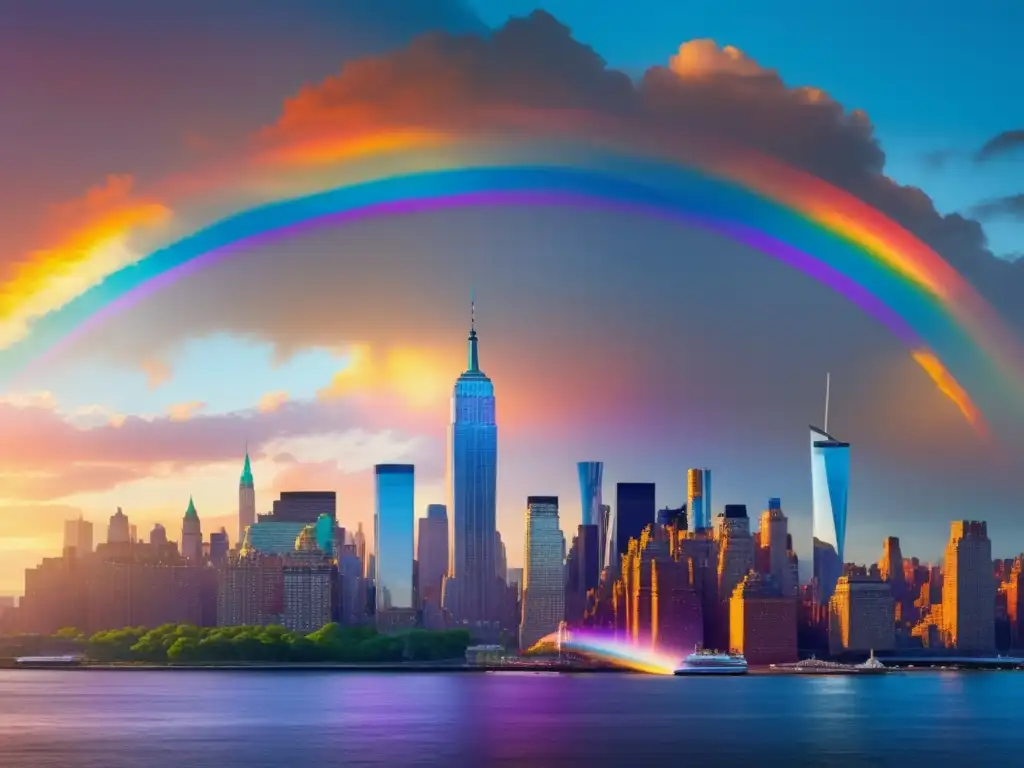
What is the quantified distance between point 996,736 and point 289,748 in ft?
190

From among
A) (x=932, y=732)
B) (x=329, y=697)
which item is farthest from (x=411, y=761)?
(x=329, y=697)

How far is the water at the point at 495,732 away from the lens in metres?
120

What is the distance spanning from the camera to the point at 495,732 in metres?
142

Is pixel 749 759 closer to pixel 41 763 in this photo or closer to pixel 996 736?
pixel 996 736

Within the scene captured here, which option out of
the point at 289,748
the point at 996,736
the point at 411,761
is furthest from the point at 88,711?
the point at 996,736

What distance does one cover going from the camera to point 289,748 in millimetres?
126000

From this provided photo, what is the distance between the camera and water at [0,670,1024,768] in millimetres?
119625

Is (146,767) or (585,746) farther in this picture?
(585,746)

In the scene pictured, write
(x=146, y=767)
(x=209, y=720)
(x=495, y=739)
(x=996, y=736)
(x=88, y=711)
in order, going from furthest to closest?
1. (x=88, y=711)
2. (x=209, y=720)
3. (x=996, y=736)
4. (x=495, y=739)
5. (x=146, y=767)

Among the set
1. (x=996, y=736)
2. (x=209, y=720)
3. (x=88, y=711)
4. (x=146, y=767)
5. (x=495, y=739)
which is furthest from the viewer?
(x=88, y=711)

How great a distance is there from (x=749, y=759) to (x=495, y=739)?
21.8 metres

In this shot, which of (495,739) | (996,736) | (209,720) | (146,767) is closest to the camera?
(146,767)

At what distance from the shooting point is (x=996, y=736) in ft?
480

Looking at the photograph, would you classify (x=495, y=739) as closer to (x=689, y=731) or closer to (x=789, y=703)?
(x=689, y=731)
